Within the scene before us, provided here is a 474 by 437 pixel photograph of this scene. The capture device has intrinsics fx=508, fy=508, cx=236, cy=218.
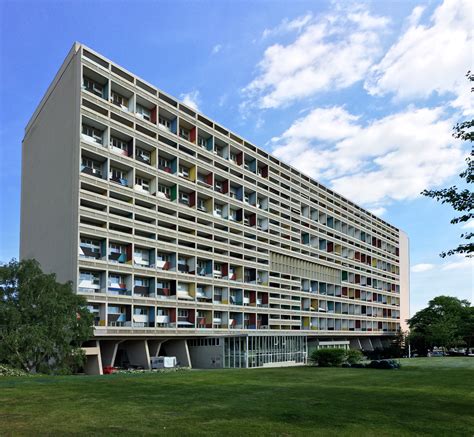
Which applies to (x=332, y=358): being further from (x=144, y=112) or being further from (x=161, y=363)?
(x=144, y=112)

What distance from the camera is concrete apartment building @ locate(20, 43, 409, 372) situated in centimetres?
4972

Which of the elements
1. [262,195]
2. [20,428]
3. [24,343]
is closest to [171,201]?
[262,195]

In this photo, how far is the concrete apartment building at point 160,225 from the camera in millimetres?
49719

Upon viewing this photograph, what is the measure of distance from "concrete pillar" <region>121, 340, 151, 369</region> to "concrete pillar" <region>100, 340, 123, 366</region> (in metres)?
3.00

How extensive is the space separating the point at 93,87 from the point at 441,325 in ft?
259

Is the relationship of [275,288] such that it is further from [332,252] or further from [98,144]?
[98,144]

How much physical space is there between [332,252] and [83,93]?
62218mm

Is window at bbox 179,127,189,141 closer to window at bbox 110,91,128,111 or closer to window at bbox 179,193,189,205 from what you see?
window at bbox 179,193,189,205

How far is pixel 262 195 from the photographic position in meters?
77.7

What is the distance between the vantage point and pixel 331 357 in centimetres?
4988

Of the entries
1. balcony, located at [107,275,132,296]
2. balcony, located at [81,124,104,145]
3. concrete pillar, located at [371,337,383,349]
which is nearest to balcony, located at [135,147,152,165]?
balcony, located at [81,124,104,145]

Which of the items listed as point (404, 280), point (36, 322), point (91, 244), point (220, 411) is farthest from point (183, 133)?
point (404, 280)

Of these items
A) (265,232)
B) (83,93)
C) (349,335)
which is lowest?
(349,335)

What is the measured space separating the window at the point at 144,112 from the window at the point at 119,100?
5.94 feet
